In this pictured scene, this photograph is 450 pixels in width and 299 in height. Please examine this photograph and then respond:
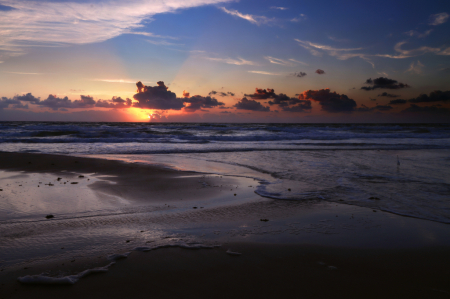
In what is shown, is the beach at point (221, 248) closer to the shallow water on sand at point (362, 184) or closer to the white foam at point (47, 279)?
the white foam at point (47, 279)

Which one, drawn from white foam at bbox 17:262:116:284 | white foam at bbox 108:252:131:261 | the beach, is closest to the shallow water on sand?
the beach

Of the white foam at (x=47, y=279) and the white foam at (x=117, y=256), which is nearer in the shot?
the white foam at (x=47, y=279)

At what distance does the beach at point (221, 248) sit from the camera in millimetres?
2674

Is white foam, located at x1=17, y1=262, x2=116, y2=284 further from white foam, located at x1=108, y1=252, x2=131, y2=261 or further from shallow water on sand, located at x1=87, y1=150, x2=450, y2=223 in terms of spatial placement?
shallow water on sand, located at x1=87, y1=150, x2=450, y2=223

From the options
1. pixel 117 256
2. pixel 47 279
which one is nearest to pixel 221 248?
pixel 117 256

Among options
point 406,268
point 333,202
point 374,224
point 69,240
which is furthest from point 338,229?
point 69,240

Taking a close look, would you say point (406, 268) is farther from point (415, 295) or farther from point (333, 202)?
point (333, 202)

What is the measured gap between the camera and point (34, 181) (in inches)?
289

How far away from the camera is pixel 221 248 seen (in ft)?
11.4

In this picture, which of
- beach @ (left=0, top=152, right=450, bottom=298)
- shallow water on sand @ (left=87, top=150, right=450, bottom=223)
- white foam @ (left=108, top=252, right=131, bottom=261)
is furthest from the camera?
shallow water on sand @ (left=87, top=150, right=450, bottom=223)

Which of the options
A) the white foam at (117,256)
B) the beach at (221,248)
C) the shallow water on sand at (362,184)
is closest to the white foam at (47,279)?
Result: the beach at (221,248)

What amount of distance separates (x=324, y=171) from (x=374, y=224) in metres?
4.75

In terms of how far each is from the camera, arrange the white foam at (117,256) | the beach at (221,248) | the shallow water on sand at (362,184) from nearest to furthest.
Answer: the beach at (221,248) → the white foam at (117,256) → the shallow water on sand at (362,184)

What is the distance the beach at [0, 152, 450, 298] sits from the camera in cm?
267
